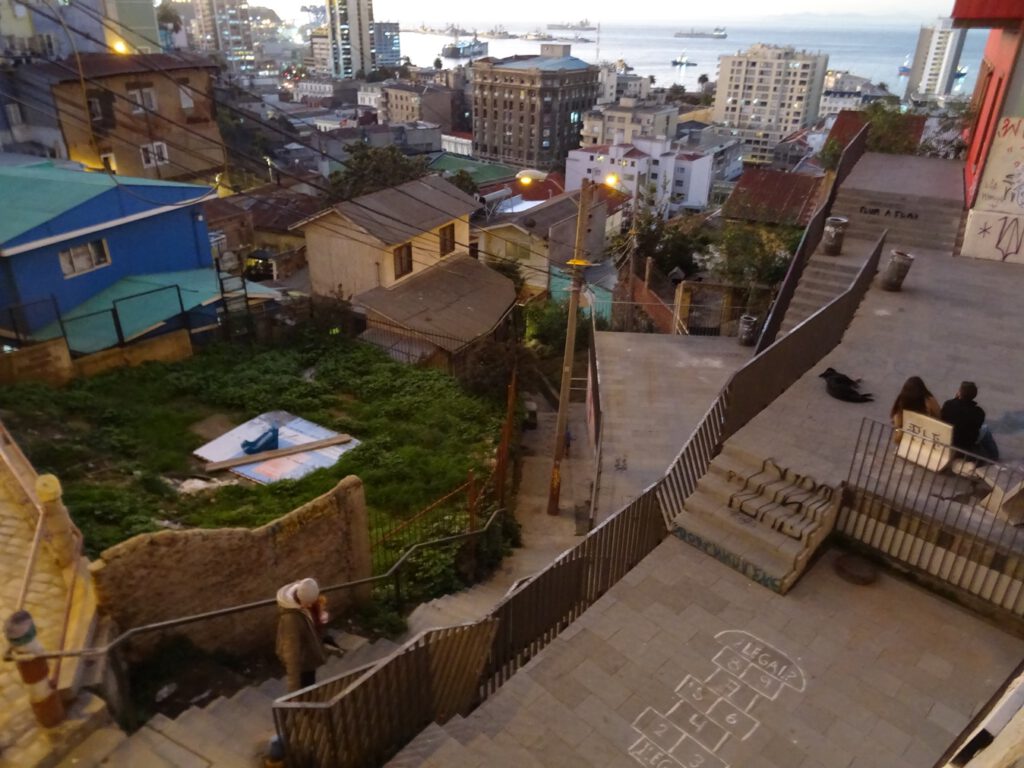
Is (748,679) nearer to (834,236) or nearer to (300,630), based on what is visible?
→ (300,630)

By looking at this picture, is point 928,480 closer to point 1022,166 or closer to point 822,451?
point 822,451

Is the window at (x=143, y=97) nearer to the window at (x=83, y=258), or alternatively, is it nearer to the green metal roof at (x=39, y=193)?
the green metal roof at (x=39, y=193)

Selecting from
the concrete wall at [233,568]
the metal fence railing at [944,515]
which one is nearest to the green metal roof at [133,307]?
the concrete wall at [233,568]

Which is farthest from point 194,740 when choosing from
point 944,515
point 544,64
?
Result: point 544,64

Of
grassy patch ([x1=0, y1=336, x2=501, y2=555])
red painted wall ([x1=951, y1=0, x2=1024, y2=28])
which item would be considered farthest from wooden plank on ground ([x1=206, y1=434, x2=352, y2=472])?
red painted wall ([x1=951, y1=0, x2=1024, y2=28])

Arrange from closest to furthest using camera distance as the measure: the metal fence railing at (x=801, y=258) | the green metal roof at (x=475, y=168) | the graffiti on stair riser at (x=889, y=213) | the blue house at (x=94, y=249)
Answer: the metal fence railing at (x=801, y=258)
the graffiti on stair riser at (x=889, y=213)
the blue house at (x=94, y=249)
the green metal roof at (x=475, y=168)

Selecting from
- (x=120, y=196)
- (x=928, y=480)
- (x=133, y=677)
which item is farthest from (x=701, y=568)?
(x=120, y=196)
